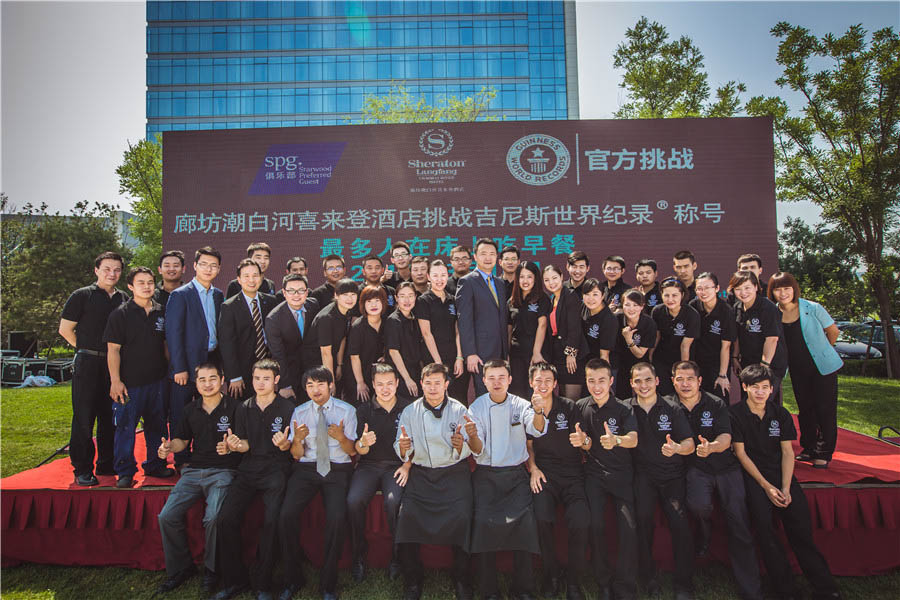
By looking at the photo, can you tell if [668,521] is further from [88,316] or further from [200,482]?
[88,316]

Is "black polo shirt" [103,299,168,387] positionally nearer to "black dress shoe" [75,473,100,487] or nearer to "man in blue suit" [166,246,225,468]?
"man in blue suit" [166,246,225,468]

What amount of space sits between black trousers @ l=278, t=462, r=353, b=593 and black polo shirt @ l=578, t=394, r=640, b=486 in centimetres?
158

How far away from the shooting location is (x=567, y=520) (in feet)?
9.55

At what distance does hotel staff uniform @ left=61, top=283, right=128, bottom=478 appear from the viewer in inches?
139

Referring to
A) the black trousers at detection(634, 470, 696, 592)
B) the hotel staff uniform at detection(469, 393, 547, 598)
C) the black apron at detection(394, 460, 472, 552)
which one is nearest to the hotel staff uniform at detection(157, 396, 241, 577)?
the black apron at detection(394, 460, 472, 552)

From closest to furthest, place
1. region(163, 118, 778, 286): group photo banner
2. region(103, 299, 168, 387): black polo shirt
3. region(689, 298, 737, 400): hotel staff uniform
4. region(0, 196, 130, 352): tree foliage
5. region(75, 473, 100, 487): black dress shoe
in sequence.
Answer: region(75, 473, 100, 487): black dress shoe
region(103, 299, 168, 387): black polo shirt
region(689, 298, 737, 400): hotel staff uniform
region(163, 118, 778, 286): group photo banner
region(0, 196, 130, 352): tree foliage

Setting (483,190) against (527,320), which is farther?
(483,190)

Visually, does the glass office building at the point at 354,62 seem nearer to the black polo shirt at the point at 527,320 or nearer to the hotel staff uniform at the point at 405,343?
the black polo shirt at the point at 527,320

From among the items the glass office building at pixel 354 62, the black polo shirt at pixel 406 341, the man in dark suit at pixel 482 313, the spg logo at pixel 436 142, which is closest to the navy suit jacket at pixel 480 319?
the man in dark suit at pixel 482 313

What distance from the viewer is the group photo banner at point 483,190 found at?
625 cm

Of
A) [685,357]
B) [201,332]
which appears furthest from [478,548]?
[201,332]

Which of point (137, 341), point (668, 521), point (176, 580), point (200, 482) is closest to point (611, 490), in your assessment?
point (668, 521)

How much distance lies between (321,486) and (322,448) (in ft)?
0.78

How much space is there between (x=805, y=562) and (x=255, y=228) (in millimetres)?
6360
